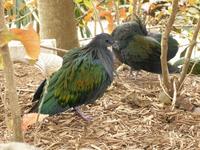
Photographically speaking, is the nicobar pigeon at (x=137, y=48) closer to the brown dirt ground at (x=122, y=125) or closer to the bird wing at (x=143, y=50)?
the bird wing at (x=143, y=50)

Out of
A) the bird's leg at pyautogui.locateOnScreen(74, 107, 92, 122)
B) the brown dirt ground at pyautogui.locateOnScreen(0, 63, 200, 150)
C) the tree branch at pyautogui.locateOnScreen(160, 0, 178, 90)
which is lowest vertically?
the brown dirt ground at pyautogui.locateOnScreen(0, 63, 200, 150)

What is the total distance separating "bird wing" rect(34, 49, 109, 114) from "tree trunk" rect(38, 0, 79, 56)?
0.79 metres

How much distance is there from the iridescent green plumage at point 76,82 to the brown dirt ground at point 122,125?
0.10m

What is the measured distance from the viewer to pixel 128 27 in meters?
2.45

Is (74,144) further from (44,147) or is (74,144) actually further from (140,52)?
(140,52)

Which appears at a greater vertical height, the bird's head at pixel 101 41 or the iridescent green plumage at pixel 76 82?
the bird's head at pixel 101 41

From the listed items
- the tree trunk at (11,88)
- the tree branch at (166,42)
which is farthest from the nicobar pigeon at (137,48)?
the tree trunk at (11,88)

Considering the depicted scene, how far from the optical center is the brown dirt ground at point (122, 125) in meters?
1.67

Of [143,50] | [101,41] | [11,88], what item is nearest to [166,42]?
[101,41]

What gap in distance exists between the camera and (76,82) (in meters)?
1.81

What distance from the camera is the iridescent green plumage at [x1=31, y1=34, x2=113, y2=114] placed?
1.79 m

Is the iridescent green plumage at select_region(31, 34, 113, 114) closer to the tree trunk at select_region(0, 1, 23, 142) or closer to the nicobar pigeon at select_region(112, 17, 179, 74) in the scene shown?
the tree trunk at select_region(0, 1, 23, 142)

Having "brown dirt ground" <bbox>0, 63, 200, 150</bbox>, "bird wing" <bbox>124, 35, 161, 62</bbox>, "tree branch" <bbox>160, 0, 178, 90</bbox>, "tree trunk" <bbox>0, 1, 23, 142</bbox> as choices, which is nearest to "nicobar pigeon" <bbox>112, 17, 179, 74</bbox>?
"bird wing" <bbox>124, 35, 161, 62</bbox>

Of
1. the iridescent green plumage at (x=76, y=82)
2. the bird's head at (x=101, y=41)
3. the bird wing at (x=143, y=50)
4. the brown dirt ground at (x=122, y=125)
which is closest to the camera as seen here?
the brown dirt ground at (x=122, y=125)
